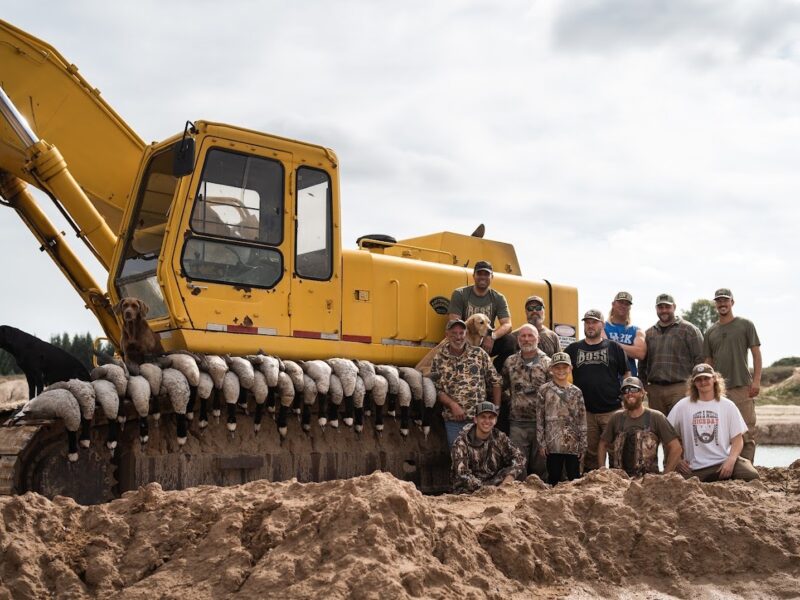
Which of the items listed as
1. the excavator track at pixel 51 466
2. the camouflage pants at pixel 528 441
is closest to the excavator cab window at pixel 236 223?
the excavator track at pixel 51 466

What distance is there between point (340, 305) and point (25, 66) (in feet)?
13.0

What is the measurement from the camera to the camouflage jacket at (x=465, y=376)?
8656 mm

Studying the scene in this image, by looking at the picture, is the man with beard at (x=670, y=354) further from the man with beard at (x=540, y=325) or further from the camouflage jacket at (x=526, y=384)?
the camouflage jacket at (x=526, y=384)

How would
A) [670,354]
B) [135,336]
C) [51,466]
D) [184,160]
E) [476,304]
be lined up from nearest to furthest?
[51,466]
[135,336]
[184,160]
[476,304]
[670,354]

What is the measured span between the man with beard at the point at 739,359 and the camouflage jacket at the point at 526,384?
195 centimetres

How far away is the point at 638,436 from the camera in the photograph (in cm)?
845

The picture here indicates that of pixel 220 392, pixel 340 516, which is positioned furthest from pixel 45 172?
pixel 340 516

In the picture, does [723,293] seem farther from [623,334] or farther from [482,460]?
[482,460]

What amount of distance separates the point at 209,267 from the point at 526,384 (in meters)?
3.26

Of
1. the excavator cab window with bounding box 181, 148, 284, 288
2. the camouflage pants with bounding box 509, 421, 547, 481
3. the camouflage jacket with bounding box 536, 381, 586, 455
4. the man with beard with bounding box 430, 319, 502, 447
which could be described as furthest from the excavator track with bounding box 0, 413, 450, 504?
the excavator cab window with bounding box 181, 148, 284, 288

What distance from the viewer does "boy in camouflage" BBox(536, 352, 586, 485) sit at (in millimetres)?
8445

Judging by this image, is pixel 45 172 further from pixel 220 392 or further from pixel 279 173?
pixel 220 392

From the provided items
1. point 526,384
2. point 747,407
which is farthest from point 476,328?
point 747,407

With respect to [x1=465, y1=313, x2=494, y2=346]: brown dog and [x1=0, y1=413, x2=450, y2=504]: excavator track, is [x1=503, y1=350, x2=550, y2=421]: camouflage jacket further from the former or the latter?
[x1=0, y1=413, x2=450, y2=504]: excavator track
